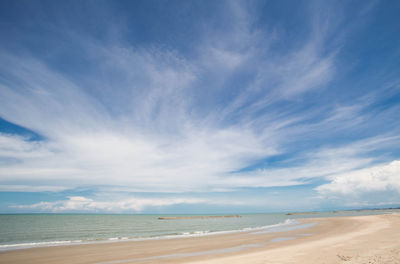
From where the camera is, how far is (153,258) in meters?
16.5

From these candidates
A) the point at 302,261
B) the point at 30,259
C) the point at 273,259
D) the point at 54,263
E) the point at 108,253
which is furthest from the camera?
the point at 108,253

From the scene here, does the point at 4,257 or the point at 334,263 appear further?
the point at 4,257

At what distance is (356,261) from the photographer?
11438 millimetres

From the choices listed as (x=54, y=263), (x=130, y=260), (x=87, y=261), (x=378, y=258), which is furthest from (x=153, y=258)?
(x=378, y=258)

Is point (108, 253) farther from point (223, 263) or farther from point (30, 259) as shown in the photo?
point (223, 263)

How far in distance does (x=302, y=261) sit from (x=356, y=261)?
2.73 m

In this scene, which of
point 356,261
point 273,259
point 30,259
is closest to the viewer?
point 356,261

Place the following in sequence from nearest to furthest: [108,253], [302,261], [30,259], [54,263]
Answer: [302,261]
[54,263]
[30,259]
[108,253]

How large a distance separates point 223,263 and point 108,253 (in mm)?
11306

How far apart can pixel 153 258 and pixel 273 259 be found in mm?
8983

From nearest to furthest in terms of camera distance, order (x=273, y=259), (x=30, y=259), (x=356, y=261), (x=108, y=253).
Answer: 1. (x=356, y=261)
2. (x=273, y=259)
3. (x=30, y=259)
4. (x=108, y=253)

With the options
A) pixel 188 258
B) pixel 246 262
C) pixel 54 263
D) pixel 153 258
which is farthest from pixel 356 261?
pixel 54 263

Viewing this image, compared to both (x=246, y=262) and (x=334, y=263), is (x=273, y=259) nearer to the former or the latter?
(x=246, y=262)

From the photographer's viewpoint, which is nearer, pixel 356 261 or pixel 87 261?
pixel 356 261
